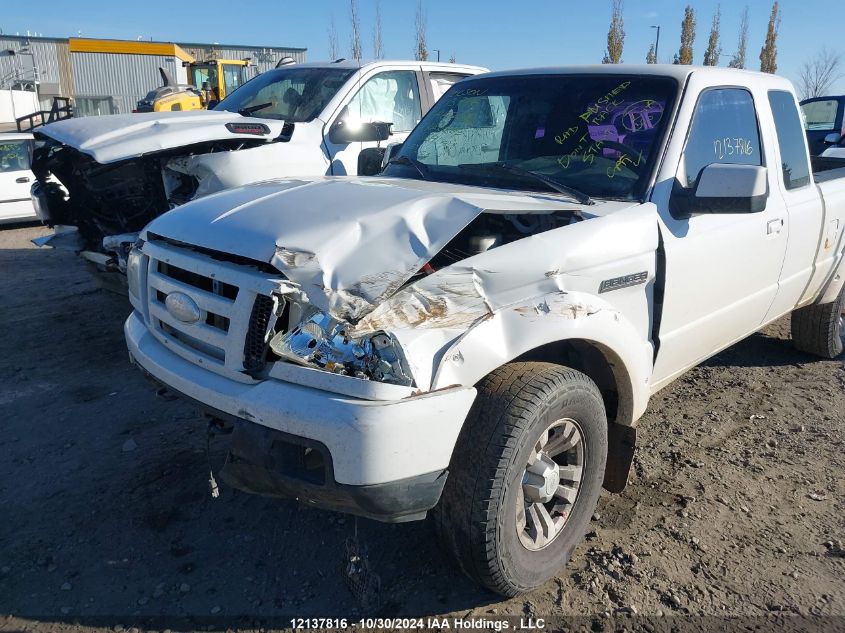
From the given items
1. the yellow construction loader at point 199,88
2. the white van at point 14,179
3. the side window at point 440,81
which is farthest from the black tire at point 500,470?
the yellow construction loader at point 199,88

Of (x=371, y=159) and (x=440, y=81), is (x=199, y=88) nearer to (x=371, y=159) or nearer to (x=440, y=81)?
(x=440, y=81)

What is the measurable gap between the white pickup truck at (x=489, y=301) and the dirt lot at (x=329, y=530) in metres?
0.32

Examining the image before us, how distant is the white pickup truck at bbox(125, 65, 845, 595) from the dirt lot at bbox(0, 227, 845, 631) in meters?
0.32

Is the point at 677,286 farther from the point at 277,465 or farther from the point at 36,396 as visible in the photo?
the point at 36,396

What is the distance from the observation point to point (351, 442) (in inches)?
81.0

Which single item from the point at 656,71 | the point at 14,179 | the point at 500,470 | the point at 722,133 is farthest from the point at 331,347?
the point at 14,179

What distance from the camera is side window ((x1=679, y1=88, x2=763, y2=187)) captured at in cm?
336

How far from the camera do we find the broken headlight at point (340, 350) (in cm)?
213

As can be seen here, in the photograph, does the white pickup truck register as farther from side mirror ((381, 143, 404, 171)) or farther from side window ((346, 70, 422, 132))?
side window ((346, 70, 422, 132))

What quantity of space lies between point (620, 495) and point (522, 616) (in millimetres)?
1047

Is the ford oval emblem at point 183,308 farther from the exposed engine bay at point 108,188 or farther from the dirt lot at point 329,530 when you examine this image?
the exposed engine bay at point 108,188

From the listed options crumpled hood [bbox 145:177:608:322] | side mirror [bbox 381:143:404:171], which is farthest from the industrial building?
crumpled hood [bbox 145:177:608:322]

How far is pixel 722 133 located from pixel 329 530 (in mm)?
2787

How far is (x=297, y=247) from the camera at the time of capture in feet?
7.88
